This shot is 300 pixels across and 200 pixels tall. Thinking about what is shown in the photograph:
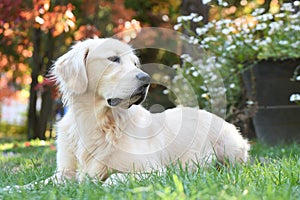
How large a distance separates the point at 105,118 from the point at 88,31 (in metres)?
6.70

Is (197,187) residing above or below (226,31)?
below

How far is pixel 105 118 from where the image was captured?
310cm

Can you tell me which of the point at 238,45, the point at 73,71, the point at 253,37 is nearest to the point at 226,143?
the point at 73,71

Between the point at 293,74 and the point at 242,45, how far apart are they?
0.69 metres

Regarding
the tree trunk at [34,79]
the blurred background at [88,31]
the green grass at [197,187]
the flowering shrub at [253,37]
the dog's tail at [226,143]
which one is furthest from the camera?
the tree trunk at [34,79]

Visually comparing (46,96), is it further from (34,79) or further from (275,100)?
(275,100)

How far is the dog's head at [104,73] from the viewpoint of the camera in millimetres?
2928

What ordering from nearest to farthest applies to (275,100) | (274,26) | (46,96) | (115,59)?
(115,59), (274,26), (275,100), (46,96)

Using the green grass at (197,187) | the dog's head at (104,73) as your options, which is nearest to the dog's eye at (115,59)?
the dog's head at (104,73)

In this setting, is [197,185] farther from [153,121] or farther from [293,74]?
[293,74]

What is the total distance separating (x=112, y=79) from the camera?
9.84 ft

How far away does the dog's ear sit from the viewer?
10.2 feet

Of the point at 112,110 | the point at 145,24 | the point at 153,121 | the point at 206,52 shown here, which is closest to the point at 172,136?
the point at 153,121

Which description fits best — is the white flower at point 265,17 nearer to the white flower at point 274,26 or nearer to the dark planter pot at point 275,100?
the white flower at point 274,26
